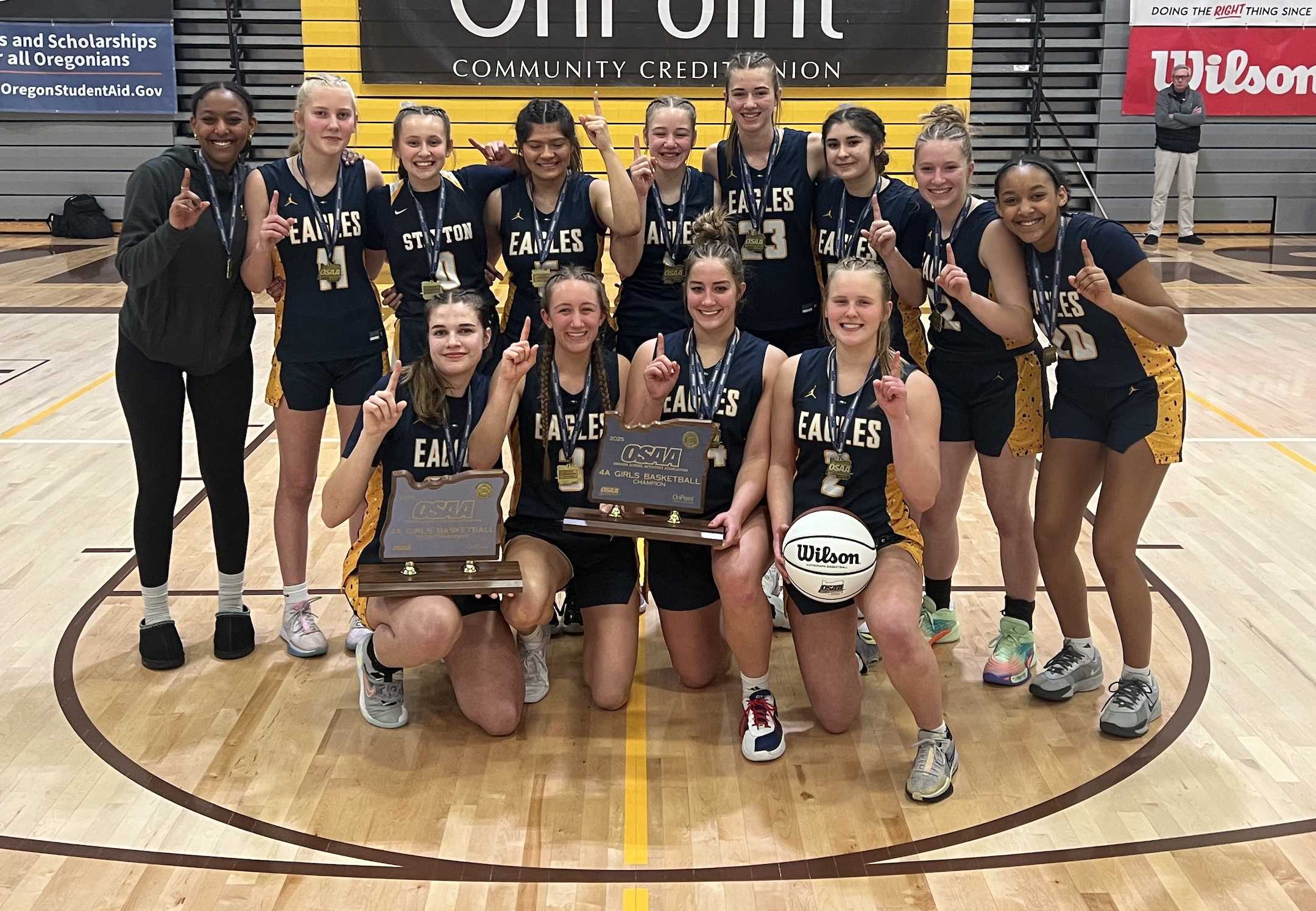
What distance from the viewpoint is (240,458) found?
4113mm

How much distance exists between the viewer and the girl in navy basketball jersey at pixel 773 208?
13.8 ft

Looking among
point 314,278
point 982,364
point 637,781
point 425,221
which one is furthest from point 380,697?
point 982,364

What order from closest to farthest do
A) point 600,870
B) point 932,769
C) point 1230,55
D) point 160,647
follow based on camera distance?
point 600,870
point 932,769
point 160,647
point 1230,55

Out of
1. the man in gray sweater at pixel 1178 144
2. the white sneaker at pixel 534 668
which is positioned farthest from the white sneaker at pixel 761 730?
the man in gray sweater at pixel 1178 144

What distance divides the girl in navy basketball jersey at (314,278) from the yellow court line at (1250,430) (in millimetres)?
4566

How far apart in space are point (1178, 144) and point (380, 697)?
462 inches

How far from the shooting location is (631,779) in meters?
3.40

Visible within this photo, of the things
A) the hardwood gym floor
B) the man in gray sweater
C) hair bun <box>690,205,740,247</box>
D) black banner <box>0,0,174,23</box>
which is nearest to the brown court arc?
the hardwood gym floor

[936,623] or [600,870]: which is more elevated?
[936,623]

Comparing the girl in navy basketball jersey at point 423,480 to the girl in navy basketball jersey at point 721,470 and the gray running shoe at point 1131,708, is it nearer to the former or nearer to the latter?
the girl in navy basketball jersey at point 721,470

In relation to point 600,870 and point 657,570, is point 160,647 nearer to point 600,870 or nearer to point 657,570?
point 657,570

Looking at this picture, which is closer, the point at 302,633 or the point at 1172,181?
the point at 302,633

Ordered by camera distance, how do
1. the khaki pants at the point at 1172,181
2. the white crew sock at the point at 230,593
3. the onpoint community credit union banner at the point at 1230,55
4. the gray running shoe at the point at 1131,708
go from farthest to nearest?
the onpoint community credit union banner at the point at 1230,55, the khaki pants at the point at 1172,181, the white crew sock at the point at 230,593, the gray running shoe at the point at 1131,708

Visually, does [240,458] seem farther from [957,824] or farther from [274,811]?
[957,824]
